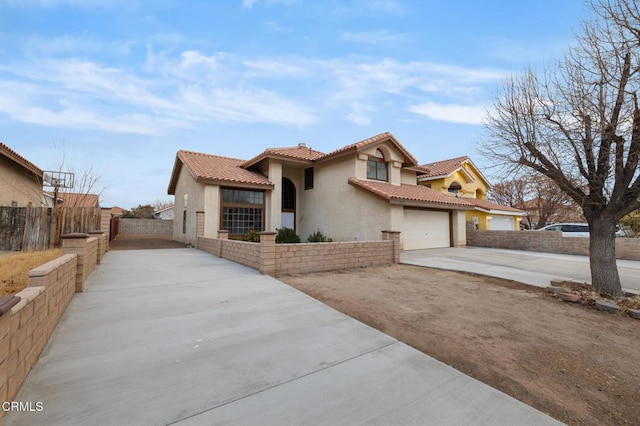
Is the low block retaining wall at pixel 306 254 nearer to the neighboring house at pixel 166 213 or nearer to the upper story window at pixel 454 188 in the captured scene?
the upper story window at pixel 454 188

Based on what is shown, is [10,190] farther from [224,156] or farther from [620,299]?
[620,299]

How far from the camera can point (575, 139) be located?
636 cm

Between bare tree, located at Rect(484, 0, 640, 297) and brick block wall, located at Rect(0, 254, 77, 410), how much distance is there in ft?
30.9

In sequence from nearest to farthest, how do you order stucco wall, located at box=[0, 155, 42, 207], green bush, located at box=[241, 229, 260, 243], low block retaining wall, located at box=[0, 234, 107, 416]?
low block retaining wall, located at box=[0, 234, 107, 416]
stucco wall, located at box=[0, 155, 42, 207]
green bush, located at box=[241, 229, 260, 243]

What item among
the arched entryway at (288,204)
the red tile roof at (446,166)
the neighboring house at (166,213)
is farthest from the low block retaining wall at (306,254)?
the neighboring house at (166,213)

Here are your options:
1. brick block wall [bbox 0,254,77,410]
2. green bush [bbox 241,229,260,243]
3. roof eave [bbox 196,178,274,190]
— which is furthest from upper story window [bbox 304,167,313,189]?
brick block wall [bbox 0,254,77,410]

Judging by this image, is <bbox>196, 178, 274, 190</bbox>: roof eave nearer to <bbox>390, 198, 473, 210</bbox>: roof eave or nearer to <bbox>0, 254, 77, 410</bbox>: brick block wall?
<bbox>390, 198, 473, 210</bbox>: roof eave

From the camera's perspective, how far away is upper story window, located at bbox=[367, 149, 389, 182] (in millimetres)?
15938

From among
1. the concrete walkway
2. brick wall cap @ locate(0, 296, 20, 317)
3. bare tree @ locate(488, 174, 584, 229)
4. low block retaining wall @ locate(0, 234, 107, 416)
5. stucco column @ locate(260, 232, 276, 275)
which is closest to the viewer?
brick wall cap @ locate(0, 296, 20, 317)

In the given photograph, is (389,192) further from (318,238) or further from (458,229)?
(458,229)

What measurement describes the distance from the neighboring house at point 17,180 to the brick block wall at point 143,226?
9.51 metres

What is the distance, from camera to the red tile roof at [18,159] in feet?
39.3

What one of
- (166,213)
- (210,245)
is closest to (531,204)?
(210,245)

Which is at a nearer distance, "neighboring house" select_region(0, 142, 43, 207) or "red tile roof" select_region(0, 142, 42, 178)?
"red tile roof" select_region(0, 142, 42, 178)
